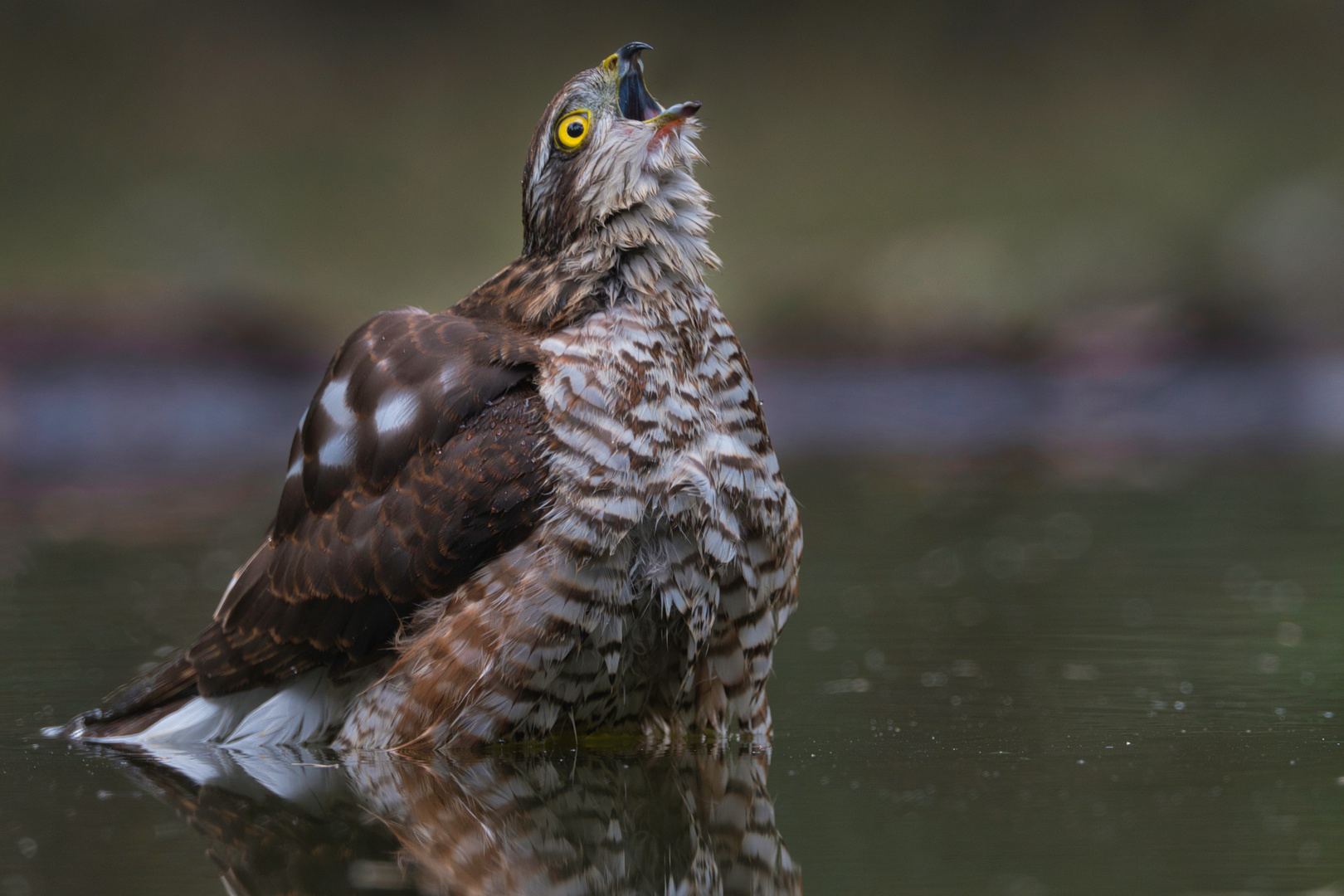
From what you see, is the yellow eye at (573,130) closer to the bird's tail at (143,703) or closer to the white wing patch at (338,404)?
the white wing patch at (338,404)

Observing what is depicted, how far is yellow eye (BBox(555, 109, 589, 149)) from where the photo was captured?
155 inches

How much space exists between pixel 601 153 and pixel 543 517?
1.02 meters

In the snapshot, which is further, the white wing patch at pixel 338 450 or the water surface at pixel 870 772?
the white wing patch at pixel 338 450

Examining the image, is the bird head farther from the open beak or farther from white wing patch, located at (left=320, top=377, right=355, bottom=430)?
white wing patch, located at (left=320, top=377, right=355, bottom=430)

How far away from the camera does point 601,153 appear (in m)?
3.87

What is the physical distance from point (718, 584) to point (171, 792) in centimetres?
134

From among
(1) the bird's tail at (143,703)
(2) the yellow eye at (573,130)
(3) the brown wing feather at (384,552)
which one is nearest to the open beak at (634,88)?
(2) the yellow eye at (573,130)

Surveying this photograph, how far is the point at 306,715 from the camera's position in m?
3.86

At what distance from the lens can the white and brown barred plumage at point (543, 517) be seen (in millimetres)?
3477

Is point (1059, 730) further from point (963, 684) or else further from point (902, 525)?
point (902, 525)

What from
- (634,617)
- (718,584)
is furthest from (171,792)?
(718,584)

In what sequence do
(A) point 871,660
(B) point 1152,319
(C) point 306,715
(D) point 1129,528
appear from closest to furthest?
(C) point 306,715, (A) point 871,660, (D) point 1129,528, (B) point 1152,319

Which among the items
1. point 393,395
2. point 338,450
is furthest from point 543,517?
point 338,450

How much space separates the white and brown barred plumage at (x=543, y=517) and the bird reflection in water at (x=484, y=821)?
17cm
